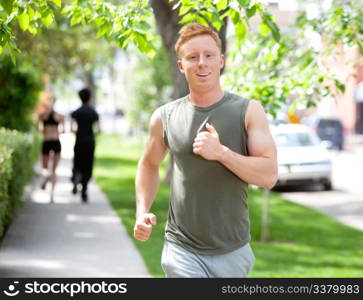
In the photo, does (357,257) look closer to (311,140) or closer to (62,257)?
(62,257)

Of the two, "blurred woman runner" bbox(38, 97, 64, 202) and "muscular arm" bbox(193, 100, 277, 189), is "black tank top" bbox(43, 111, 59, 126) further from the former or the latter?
"muscular arm" bbox(193, 100, 277, 189)

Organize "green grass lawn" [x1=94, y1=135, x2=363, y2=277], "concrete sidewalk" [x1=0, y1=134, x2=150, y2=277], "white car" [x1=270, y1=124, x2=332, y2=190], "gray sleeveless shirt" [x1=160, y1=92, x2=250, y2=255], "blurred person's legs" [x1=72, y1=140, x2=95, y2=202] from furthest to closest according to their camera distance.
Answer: "white car" [x1=270, y1=124, x2=332, y2=190] < "blurred person's legs" [x1=72, y1=140, x2=95, y2=202] < "green grass lawn" [x1=94, y1=135, x2=363, y2=277] < "concrete sidewalk" [x1=0, y1=134, x2=150, y2=277] < "gray sleeveless shirt" [x1=160, y1=92, x2=250, y2=255]

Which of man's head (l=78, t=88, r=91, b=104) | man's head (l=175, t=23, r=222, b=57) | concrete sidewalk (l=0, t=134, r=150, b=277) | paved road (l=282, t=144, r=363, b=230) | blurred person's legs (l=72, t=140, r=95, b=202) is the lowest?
paved road (l=282, t=144, r=363, b=230)

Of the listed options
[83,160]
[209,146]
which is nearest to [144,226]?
[209,146]

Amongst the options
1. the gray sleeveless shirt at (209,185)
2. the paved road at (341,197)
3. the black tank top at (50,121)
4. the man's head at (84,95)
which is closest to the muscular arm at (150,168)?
the gray sleeveless shirt at (209,185)

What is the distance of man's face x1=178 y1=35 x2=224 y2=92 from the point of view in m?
3.82

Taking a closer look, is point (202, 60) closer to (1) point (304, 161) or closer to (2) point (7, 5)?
(2) point (7, 5)

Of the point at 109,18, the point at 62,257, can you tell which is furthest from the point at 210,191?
the point at 62,257

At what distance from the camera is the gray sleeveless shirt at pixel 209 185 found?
3.75 metres

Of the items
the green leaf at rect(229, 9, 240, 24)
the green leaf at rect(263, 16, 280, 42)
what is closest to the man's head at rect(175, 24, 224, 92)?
the green leaf at rect(229, 9, 240, 24)

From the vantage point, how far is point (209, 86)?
12.5ft

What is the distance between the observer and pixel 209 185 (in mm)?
3766

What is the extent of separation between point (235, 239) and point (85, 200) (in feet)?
35.8

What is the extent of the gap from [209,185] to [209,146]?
11.1 inches
